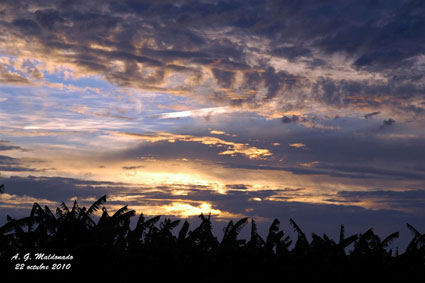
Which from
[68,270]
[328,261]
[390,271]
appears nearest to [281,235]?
[328,261]

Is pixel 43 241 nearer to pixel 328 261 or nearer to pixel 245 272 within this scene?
pixel 245 272

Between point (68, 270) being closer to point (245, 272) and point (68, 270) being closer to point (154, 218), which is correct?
point (154, 218)

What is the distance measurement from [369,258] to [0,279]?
1428 centimetres

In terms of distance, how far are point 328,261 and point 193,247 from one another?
5.41 meters

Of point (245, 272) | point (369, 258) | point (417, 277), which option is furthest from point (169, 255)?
point (417, 277)

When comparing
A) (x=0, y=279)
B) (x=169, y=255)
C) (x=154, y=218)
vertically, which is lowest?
(x=0, y=279)

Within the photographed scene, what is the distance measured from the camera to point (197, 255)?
1847 cm

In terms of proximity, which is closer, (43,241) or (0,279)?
(0,279)

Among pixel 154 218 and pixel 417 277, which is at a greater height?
pixel 154 218

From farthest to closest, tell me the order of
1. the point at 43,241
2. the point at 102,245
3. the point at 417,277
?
1. the point at 43,241
2. the point at 102,245
3. the point at 417,277

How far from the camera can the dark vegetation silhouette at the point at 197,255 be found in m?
17.8

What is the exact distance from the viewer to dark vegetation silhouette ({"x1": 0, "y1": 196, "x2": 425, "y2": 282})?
17.8 metres

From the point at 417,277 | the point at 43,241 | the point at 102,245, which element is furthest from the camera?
the point at 43,241

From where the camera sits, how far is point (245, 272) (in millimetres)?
17859
